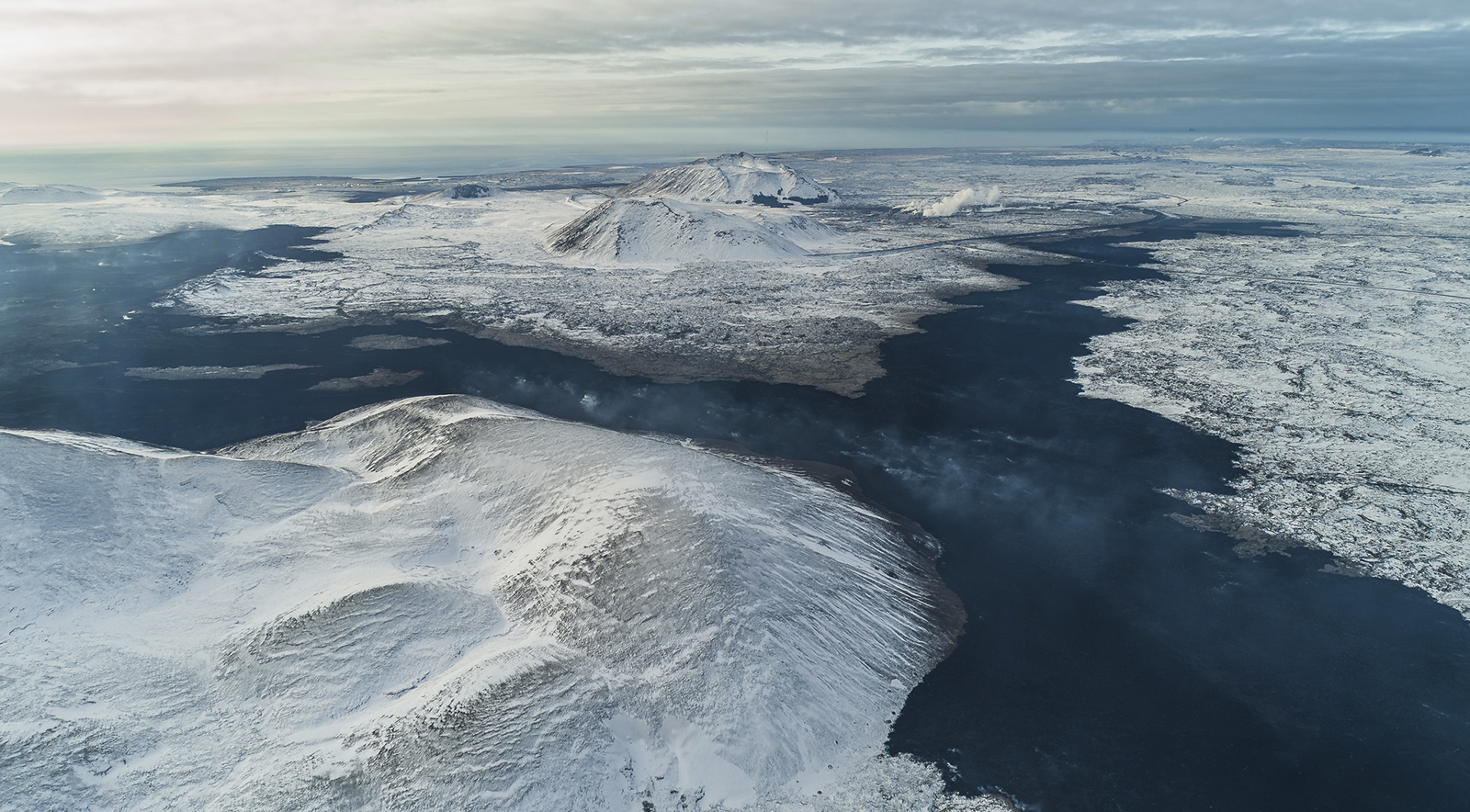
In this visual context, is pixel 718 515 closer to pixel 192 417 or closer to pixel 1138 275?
pixel 192 417

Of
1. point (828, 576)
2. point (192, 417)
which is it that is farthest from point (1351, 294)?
point (192, 417)

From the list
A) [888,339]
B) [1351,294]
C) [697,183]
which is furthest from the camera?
[697,183]

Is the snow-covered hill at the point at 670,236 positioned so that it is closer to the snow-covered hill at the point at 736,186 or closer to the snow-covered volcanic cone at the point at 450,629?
the snow-covered hill at the point at 736,186

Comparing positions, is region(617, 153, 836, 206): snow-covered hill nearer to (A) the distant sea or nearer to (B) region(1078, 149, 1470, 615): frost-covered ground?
(B) region(1078, 149, 1470, 615): frost-covered ground

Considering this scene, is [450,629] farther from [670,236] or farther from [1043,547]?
[670,236]

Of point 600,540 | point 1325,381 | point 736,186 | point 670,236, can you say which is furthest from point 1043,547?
point 736,186

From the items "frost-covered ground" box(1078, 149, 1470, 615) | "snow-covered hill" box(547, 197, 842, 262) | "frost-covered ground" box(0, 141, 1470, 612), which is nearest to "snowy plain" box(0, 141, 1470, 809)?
"frost-covered ground" box(1078, 149, 1470, 615)
